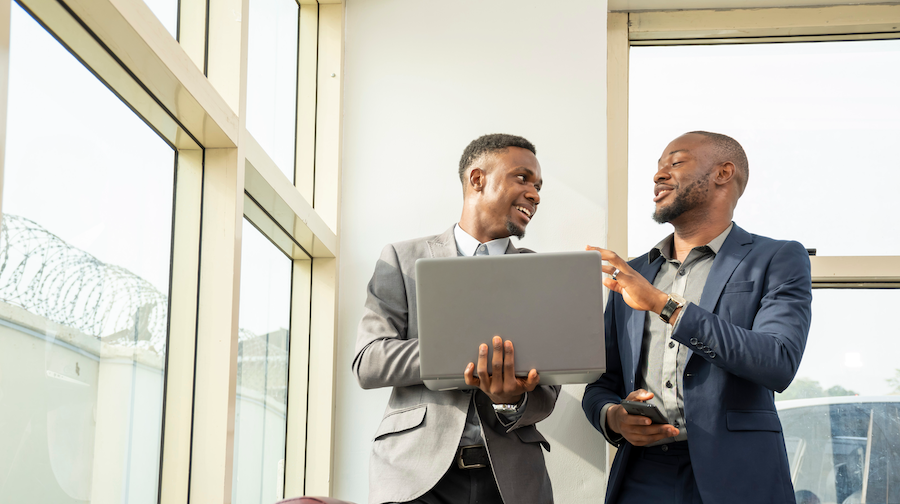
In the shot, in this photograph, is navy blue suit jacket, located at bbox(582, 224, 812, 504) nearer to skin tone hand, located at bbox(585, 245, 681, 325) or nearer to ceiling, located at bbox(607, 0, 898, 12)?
skin tone hand, located at bbox(585, 245, 681, 325)

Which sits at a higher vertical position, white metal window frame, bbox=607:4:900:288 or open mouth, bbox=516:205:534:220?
white metal window frame, bbox=607:4:900:288

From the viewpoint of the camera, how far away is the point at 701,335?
6.31 feet

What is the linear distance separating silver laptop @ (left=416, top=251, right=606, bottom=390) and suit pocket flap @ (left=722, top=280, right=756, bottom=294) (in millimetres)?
633

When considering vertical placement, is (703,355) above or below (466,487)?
above

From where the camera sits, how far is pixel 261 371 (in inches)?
88.0

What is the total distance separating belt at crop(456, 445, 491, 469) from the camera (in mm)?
1896

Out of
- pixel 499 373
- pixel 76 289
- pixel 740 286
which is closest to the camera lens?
pixel 76 289

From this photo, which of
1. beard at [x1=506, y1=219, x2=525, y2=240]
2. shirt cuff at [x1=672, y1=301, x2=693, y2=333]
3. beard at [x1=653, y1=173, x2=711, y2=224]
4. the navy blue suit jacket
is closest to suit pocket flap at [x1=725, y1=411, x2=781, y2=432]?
the navy blue suit jacket

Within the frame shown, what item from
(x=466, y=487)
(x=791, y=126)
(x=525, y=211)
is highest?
(x=791, y=126)

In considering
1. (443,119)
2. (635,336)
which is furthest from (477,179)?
(635,336)

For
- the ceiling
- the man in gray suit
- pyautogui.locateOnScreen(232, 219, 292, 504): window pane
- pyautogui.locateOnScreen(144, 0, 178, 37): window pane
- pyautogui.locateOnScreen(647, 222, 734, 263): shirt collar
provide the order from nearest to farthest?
pyautogui.locateOnScreen(144, 0, 178, 37): window pane < the man in gray suit < pyautogui.locateOnScreen(232, 219, 292, 504): window pane < pyautogui.locateOnScreen(647, 222, 734, 263): shirt collar < the ceiling

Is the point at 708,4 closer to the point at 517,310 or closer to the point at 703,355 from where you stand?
the point at 703,355

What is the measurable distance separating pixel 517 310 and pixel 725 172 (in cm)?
117

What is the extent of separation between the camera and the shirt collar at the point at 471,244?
2.28 m
